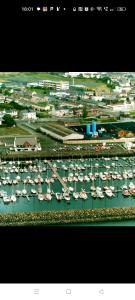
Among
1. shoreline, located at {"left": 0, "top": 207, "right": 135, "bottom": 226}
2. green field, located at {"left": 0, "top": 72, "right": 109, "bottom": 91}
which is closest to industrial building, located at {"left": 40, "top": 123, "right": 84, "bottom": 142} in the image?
green field, located at {"left": 0, "top": 72, "right": 109, "bottom": 91}

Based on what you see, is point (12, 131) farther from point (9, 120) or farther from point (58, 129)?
point (58, 129)

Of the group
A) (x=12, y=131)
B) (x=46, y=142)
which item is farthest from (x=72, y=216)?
(x=12, y=131)

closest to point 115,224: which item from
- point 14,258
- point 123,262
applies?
point 123,262
